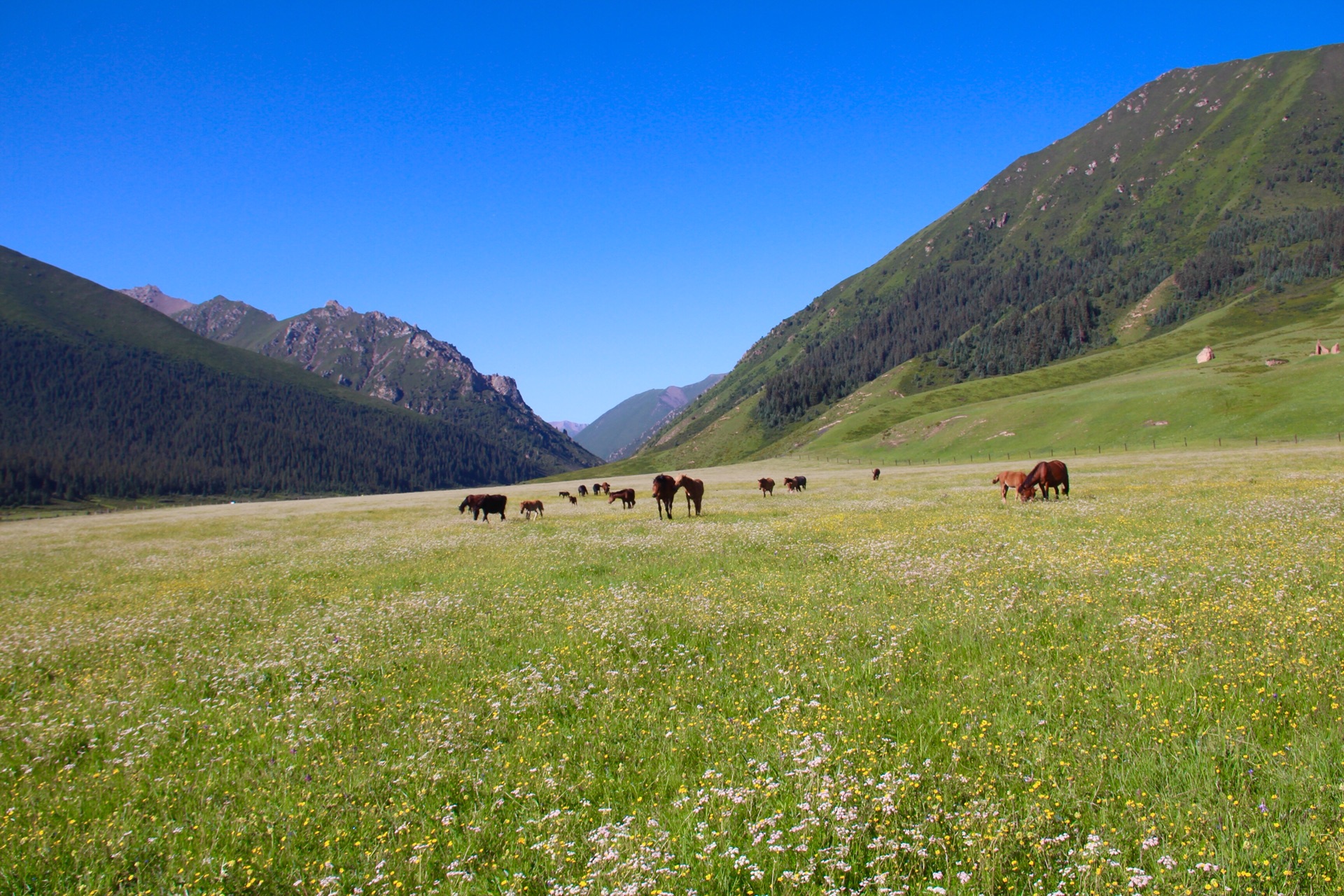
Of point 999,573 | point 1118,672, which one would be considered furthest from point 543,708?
point 999,573

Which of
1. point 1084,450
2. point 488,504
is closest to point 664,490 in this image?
point 488,504

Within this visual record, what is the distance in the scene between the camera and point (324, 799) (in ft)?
19.6

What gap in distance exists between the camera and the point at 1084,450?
8475cm

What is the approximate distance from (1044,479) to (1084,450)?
66102 millimetres

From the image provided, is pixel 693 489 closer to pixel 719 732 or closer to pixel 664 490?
pixel 664 490

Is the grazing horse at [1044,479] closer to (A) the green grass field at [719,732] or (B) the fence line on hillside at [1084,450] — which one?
(A) the green grass field at [719,732]

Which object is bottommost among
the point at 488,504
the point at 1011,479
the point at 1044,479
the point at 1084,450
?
the point at 1084,450

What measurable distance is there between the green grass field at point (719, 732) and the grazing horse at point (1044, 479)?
14780mm

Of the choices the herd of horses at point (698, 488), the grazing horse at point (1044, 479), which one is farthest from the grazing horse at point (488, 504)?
the grazing horse at point (1044, 479)

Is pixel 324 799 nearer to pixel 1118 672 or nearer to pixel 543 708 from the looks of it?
pixel 543 708

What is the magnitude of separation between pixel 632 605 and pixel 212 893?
8449 millimetres

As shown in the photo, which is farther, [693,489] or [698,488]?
[698,488]

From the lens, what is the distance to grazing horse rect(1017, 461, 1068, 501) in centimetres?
3084

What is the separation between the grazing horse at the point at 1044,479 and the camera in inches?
1214
